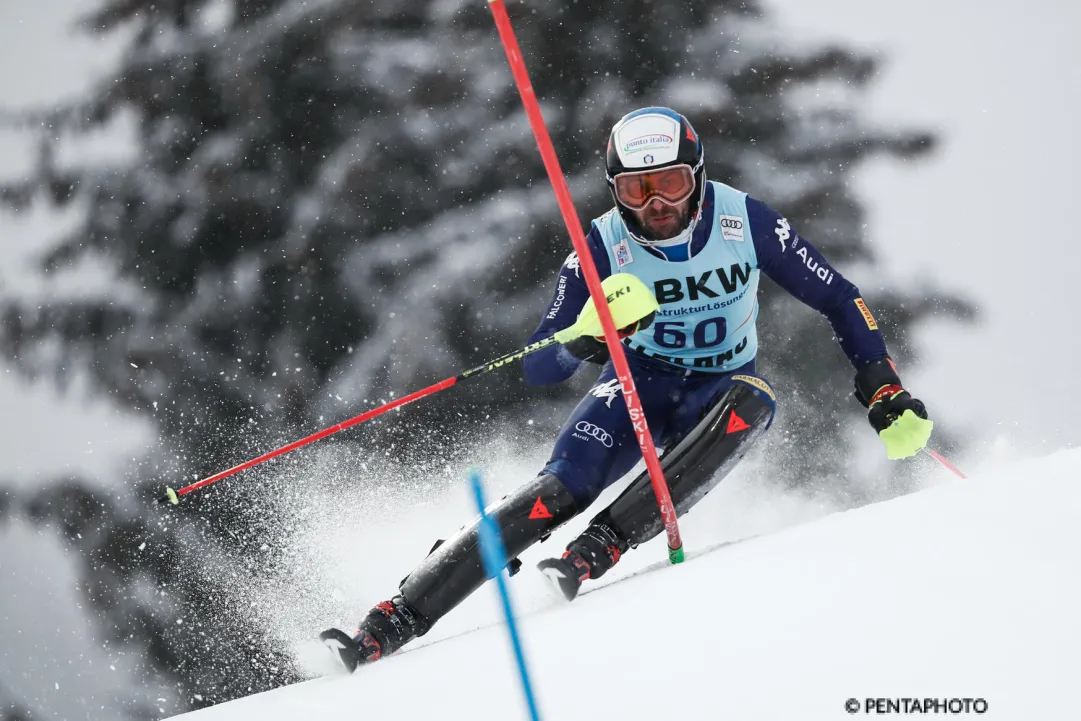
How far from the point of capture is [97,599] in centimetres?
946

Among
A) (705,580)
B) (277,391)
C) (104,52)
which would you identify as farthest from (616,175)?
(104,52)

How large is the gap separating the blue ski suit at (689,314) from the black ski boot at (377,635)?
2.14 ft

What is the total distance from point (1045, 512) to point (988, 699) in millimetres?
755

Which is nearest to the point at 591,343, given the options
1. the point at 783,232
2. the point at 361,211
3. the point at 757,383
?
the point at 757,383

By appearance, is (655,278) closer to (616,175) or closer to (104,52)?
(616,175)

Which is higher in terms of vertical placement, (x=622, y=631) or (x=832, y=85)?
(x=832, y=85)

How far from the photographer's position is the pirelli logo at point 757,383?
10.1 feet

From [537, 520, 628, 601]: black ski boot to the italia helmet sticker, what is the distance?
1.19 metres

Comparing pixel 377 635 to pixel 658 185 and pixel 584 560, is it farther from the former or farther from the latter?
pixel 658 185

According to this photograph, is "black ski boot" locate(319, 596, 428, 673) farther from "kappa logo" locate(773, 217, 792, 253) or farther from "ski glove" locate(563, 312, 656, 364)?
"kappa logo" locate(773, 217, 792, 253)

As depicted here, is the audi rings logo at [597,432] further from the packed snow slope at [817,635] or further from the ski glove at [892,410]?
the ski glove at [892,410]

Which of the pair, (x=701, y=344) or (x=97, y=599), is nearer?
(x=701, y=344)

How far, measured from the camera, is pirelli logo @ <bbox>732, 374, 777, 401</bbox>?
3.09 m

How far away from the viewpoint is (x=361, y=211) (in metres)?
8.51
